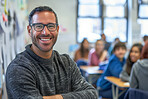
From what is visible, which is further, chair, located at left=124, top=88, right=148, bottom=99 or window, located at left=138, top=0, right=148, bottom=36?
window, located at left=138, top=0, right=148, bottom=36

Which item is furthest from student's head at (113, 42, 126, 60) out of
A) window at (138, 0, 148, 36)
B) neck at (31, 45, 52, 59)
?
window at (138, 0, 148, 36)

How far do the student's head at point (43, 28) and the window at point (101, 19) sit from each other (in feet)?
23.0

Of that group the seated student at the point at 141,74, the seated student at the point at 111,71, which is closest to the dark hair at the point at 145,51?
the seated student at the point at 141,74

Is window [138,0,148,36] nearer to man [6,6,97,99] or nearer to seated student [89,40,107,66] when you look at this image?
seated student [89,40,107,66]

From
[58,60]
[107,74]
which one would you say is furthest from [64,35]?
[58,60]

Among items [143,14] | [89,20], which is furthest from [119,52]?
[143,14]

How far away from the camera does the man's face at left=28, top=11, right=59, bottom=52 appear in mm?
1274

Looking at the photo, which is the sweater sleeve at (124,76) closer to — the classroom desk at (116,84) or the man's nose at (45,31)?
the classroom desk at (116,84)

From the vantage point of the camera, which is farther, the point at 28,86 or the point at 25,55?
the point at 25,55

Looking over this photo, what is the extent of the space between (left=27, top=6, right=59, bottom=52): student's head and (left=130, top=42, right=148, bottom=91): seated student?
141 centimetres

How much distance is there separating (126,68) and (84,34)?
17.1ft

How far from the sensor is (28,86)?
120cm

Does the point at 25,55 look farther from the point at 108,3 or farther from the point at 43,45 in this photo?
the point at 108,3

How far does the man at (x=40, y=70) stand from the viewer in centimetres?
120
